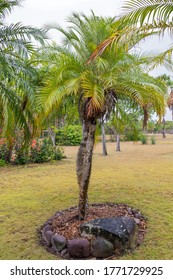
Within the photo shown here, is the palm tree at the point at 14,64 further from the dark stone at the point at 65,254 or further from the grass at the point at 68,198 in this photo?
the dark stone at the point at 65,254

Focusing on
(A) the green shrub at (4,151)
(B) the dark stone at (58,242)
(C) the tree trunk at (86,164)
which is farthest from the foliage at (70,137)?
(B) the dark stone at (58,242)

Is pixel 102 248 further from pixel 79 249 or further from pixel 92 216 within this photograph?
pixel 92 216

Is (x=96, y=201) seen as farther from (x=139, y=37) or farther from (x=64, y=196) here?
(x=139, y=37)

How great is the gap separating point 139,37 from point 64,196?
517 centimetres

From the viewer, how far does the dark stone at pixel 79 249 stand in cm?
539

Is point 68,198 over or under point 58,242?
over

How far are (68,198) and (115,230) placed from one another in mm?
3257

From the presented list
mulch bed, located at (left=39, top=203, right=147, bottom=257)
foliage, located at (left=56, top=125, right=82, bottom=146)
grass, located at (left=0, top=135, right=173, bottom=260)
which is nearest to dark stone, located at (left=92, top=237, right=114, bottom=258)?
grass, located at (left=0, top=135, right=173, bottom=260)

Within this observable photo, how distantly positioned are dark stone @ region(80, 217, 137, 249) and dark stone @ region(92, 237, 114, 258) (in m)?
0.11

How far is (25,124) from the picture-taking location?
Result: 713cm

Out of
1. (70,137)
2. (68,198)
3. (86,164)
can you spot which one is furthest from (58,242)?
(70,137)

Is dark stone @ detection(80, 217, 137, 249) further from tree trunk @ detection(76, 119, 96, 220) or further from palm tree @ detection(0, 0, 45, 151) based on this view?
palm tree @ detection(0, 0, 45, 151)

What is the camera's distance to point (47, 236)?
5969 mm

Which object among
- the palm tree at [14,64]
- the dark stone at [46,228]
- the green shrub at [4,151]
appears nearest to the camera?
the dark stone at [46,228]
